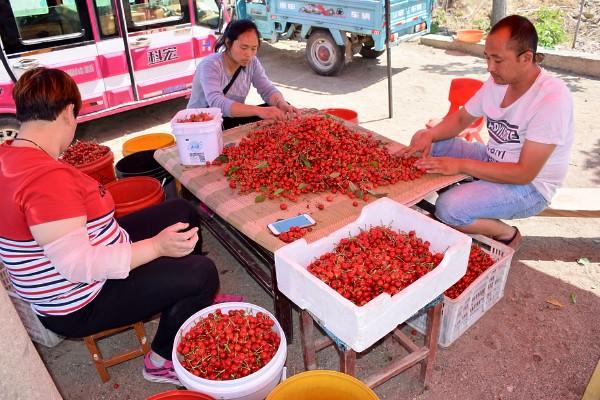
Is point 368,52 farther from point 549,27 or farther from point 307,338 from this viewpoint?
point 307,338

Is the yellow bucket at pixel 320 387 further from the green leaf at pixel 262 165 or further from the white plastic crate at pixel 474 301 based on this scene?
the green leaf at pixel 262 165

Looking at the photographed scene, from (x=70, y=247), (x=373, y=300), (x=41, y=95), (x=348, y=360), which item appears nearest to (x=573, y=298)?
(x=348, y=360)

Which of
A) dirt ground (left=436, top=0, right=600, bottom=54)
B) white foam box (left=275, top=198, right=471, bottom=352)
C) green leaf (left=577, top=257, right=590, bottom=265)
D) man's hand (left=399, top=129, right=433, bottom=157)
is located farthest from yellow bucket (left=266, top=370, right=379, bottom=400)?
dirt ground (left=436, top=0, right=600, bottom=54)

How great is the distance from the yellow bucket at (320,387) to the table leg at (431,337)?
778mm

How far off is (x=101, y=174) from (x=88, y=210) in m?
2.06

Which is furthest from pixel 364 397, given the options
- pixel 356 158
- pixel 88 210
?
pixel 356 158

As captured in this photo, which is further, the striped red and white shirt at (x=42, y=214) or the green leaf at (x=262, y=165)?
the green leaf at (x=262, y=165)

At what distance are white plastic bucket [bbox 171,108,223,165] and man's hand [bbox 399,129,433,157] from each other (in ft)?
4.84

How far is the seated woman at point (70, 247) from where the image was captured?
1.95 m

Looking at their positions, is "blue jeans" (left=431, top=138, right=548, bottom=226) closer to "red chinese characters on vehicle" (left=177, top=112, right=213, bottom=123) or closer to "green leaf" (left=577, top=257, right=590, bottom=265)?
"green leaf" (left=577, top=257, right=590, bottom=265)

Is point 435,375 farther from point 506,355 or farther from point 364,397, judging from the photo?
point 364,397

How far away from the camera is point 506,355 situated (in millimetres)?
3062

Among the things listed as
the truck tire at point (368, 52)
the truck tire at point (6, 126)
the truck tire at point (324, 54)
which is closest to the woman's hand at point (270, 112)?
the truck tire at point (6, 126)

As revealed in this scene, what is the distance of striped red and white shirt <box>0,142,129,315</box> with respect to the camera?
75.7 inches
